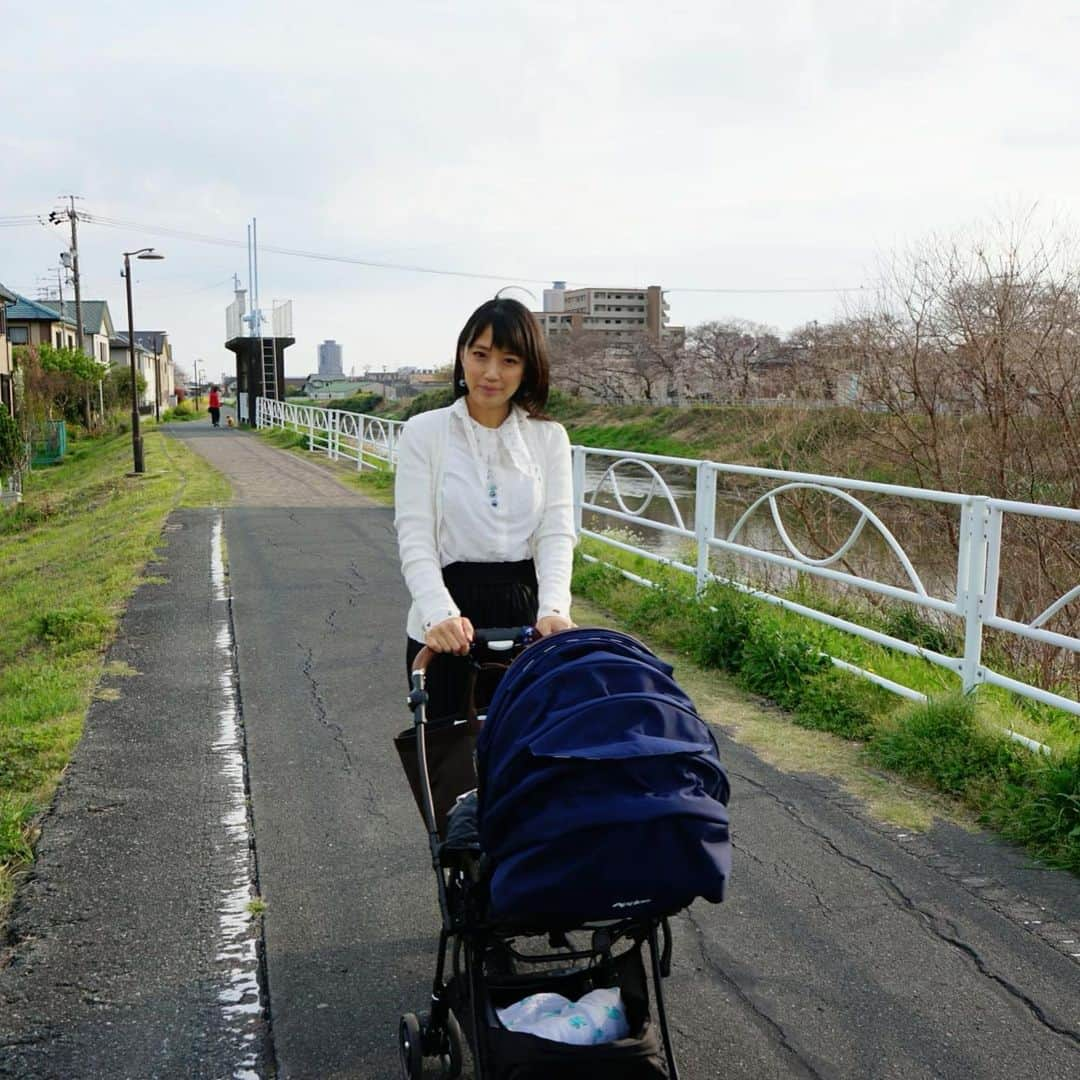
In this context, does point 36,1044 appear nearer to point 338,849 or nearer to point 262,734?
point 338,849

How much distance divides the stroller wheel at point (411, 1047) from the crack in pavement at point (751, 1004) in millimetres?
979


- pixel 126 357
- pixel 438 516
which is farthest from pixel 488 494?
pixel 126 357

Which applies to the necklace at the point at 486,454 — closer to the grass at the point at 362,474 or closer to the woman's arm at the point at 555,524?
the woman's arm at the point at 555,524

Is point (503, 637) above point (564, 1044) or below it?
above

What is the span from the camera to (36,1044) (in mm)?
3039

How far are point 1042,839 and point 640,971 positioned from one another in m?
2.52

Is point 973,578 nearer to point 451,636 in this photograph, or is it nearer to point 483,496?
point 483,496

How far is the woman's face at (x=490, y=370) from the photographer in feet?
10.1

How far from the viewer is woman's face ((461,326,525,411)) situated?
3.09 m

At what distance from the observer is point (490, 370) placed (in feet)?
10.1

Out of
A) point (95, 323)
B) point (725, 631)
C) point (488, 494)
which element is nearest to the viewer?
point (488, 494)

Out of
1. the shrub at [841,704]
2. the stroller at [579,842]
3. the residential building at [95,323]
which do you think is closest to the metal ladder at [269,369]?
the residential building at [95,323]

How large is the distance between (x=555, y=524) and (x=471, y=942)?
1.19 meters

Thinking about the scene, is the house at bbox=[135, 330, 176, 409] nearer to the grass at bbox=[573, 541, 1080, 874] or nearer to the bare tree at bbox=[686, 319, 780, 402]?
the bare tree at bbox=[686, 319, 780, 402]
